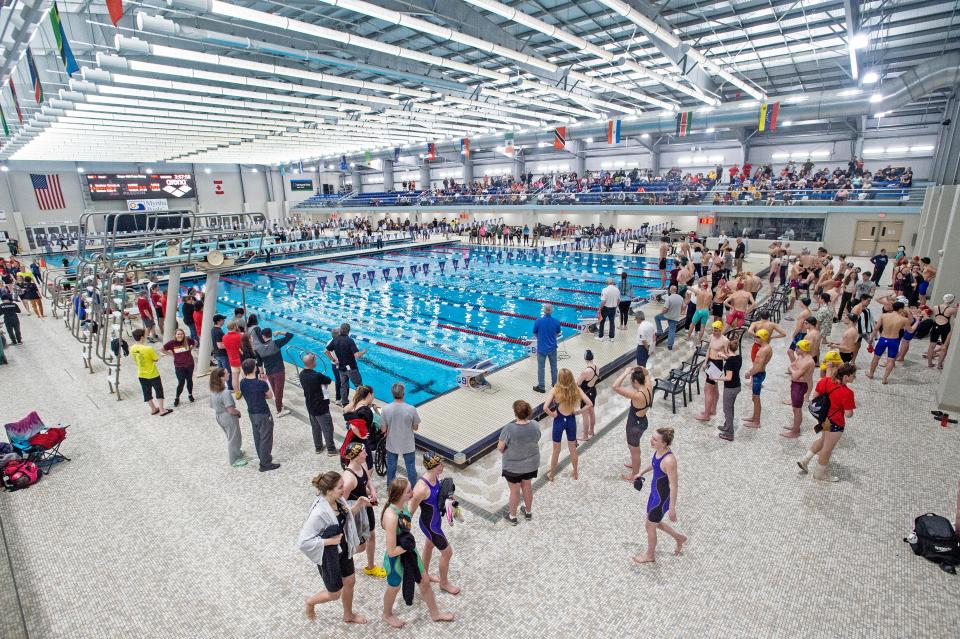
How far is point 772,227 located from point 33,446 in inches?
1083

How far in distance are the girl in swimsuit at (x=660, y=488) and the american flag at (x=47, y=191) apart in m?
44.2

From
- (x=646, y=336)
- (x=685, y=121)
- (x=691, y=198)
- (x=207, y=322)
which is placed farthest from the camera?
(x=691, y=198)

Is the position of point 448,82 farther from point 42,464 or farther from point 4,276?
point 4,276

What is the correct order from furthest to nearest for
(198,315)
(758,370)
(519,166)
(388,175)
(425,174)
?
(388,175)
(425,174)
(519,166)
(198,315)
(758,370)

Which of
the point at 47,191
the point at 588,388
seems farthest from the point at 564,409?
the point at 47,191

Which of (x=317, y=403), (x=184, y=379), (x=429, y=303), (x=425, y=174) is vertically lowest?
(x=429, y=303)

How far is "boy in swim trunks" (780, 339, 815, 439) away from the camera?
214 inches

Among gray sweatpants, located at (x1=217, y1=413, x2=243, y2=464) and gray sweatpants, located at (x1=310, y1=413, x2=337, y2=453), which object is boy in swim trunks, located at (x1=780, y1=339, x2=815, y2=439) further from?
gray sweatpants, located at (x1=217, y1=413, x2=243, y2=464)

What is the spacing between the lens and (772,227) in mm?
23062

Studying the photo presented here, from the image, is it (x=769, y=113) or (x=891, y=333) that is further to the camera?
(x=769, y=113)

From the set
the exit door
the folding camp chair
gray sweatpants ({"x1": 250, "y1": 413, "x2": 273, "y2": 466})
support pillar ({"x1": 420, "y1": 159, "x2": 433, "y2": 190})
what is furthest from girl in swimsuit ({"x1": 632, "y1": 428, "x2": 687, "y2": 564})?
support pillar ({"x1": 420, "y1": 159, "x2": 433, "y2": 190})

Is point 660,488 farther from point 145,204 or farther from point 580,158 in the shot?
Answer: point 145,204

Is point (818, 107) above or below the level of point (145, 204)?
above

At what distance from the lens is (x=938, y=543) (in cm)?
369
